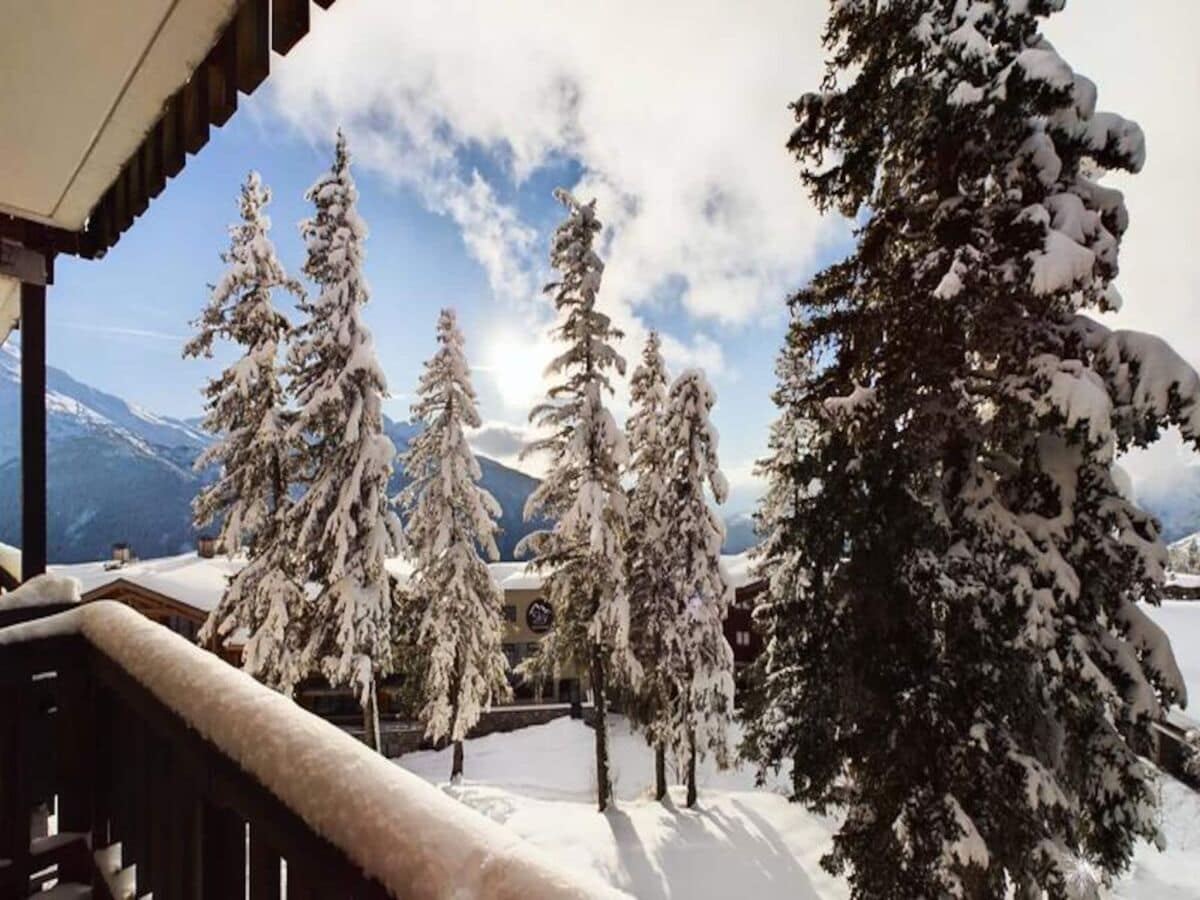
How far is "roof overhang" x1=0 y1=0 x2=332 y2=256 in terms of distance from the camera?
2574 mm

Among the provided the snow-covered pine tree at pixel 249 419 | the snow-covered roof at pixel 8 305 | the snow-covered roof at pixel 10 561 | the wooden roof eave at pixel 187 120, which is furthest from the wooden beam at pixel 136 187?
the snow-covered pine tree at pixel 249 419

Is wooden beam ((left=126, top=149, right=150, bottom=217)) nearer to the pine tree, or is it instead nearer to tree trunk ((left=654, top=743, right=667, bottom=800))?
the pine tree

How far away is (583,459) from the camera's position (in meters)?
17.0

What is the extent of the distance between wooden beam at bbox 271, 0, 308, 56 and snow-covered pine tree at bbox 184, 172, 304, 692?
15.3m

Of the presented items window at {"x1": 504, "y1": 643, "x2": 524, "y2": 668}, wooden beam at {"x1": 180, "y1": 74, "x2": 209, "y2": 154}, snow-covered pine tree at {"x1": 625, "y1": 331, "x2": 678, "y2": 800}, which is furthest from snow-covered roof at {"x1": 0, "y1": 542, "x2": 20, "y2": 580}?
window at {"x1": 504, "y1": 643, "x2": 524, "y2": 668}

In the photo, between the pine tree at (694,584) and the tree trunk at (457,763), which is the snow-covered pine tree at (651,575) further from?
the tree trunk at (457,763)

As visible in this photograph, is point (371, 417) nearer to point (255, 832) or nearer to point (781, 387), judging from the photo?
point (781, 387)

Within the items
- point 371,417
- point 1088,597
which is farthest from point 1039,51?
point 371,417

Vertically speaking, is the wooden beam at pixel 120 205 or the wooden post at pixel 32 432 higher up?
the wooden beam at pixel 120 205

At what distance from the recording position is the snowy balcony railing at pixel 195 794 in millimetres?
990

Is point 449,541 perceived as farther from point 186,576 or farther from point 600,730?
point 186,576

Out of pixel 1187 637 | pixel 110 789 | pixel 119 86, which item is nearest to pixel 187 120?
pixel 119 86

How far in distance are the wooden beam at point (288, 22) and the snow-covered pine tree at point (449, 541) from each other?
1734cm

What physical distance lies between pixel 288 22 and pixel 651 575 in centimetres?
1801
